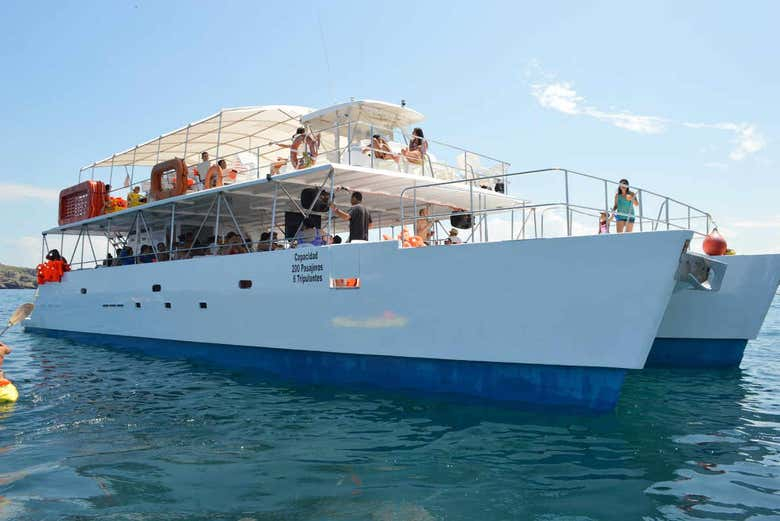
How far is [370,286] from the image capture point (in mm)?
9328

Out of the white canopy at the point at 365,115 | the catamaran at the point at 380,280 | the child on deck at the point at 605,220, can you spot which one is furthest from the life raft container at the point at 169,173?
the child on deck at the point at 605,220

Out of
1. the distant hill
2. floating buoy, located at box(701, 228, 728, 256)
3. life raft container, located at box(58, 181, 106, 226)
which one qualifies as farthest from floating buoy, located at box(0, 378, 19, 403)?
the distant hill

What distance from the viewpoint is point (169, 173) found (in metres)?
14.3

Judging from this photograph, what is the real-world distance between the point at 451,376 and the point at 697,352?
6733 millimetres

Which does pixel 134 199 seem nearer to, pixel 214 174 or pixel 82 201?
pixel 82 201

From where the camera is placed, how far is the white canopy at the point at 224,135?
47.3 feet

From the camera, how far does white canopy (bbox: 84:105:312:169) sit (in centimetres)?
1442

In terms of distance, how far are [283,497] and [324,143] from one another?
450 inches

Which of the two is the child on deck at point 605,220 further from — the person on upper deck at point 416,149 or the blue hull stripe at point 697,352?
the person on upper deck at point 416,149

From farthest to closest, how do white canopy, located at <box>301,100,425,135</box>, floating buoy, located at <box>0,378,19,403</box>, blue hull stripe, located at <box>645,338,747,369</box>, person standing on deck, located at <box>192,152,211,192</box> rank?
person standing on deck, located at <box>192,152,211,192</box>
white canopy, located at <box>301,100,425,135</box>
blue hull stripe, located at <box>645,338,747,369</box>
floating buoy, located at <box>0,378,19,403</box>

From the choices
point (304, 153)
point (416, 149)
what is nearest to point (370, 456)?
point (304, 153)

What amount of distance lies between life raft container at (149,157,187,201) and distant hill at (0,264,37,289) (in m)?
128

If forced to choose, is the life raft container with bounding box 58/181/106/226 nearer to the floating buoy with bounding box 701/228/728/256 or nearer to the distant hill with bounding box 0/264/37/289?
the floating buoy with bounding box 701/228/728/256

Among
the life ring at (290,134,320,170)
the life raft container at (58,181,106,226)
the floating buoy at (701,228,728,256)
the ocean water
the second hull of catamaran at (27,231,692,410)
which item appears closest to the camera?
the ocean water
